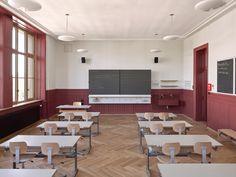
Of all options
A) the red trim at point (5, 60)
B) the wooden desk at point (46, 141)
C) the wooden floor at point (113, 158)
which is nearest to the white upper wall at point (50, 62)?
the red trim at point (5, 60)

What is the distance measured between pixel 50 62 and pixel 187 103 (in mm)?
5946

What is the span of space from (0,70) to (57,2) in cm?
232

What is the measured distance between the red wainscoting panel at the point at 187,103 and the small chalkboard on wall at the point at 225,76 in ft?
9.20

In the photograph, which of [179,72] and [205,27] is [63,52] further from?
[205,27]

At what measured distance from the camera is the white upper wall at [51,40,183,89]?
10758 millimetres

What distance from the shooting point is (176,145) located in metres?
3.06

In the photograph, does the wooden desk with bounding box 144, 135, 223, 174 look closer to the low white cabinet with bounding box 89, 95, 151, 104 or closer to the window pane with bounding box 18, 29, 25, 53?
the window pane with bounding box 18, 29, 25, 53

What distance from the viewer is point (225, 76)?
6402 millimetres

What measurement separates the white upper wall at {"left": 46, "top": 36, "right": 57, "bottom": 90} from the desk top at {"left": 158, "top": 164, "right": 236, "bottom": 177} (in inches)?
319

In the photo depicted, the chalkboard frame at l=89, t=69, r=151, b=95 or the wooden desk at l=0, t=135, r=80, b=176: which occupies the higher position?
the chalkboard frame at l=89, t=69, r=151, b=95

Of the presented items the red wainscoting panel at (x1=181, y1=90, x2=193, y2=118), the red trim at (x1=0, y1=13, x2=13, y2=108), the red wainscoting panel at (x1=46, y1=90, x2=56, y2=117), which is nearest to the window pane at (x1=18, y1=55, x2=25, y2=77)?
the red trim at (x1=0, y1=13, x2=13, y2=108)

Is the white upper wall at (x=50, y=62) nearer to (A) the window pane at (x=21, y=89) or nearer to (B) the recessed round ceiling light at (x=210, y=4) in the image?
(A) the window pane at (x=21, y=89)

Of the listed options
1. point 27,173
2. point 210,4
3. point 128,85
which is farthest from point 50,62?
point 27,173

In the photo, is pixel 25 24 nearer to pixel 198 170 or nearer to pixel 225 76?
pixel 225 76
